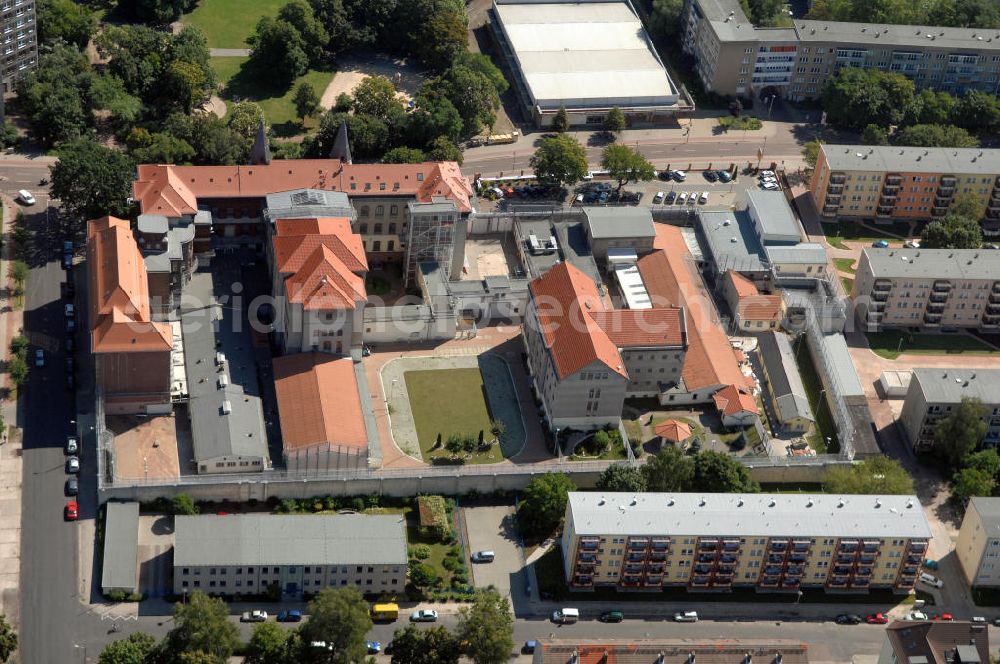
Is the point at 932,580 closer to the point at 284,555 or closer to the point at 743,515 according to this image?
the point at 743,515

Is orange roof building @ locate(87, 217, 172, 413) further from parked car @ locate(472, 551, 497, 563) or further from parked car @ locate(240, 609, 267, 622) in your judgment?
parked car @ locate(472, 551, 497, 563)

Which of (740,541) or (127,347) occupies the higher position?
(127,347)

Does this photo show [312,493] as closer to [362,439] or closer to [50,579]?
[362,439]

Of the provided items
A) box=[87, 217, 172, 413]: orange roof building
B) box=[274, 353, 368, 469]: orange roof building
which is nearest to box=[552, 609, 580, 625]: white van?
box=[274, 353, 368, 469]: orange roof building

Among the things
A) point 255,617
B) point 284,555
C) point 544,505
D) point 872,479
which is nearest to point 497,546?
point 544,505

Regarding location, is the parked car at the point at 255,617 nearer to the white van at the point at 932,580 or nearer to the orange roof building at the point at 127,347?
the orange roof building at the point at 127,347

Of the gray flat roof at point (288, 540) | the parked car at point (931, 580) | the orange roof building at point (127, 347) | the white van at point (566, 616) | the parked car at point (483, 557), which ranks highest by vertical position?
the orange roof building at point (127, 347)

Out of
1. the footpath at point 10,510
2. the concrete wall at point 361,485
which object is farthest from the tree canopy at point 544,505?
the footpath at point 10,510

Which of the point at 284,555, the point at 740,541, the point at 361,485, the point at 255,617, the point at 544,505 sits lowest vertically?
the point at 255,617
